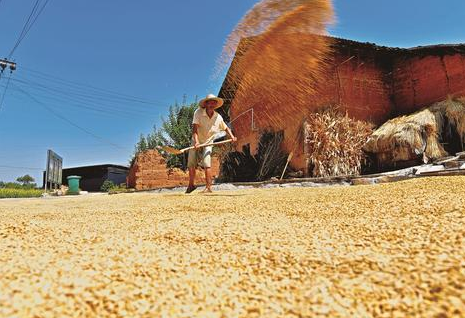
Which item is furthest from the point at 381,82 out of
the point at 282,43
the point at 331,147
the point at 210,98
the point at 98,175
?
the point at 98,175

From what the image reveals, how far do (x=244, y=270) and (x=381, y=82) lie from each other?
728 cm

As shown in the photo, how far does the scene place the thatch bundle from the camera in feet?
18.1

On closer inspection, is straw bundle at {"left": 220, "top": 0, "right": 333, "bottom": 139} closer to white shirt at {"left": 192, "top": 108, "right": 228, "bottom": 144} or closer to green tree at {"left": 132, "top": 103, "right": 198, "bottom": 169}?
white shirt at {"left": 192, "top": 108, "right": 228, "bottom": 144}

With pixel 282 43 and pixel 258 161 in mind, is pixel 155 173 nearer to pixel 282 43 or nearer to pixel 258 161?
pixel 258 161

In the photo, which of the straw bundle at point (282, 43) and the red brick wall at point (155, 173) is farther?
the red brick wall at point (155, 173)

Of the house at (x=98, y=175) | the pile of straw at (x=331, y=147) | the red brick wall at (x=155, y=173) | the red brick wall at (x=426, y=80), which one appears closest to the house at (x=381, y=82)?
the red brick wall at (x=426, y=80)

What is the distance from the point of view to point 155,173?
1330 cm

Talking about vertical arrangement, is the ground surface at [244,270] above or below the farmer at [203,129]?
below

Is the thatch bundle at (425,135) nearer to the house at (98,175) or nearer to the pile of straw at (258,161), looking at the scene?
the pile of straw at (258,161)

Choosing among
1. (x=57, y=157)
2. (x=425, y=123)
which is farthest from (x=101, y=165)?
(x=425, y=123)

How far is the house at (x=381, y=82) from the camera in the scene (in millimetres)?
6504

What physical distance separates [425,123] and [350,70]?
2.09m

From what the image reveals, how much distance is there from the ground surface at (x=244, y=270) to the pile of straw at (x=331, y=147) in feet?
16.2

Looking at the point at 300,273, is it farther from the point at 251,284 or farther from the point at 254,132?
the point at 254,132
